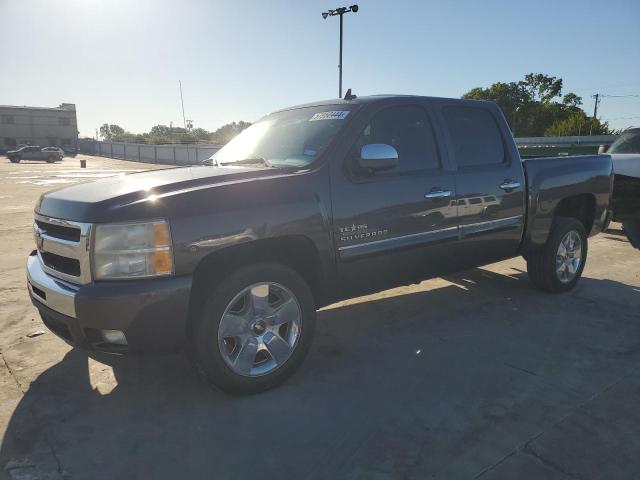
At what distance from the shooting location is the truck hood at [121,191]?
108 inches

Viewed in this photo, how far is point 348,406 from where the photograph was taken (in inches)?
119

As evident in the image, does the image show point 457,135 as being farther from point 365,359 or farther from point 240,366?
point 240,366

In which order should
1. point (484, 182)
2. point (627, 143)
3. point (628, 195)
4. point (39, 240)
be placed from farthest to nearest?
point (627, 143) → point (628, 195) → point (484, 182) → point (39, 240)

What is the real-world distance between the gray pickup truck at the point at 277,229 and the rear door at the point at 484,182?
1 centimetres

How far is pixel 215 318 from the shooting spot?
290 cm

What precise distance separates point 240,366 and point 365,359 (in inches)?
41.3

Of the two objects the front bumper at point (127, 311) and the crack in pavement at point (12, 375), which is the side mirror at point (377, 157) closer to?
the front bumper at point (127, 311)

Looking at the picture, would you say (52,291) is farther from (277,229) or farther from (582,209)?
(582,209)

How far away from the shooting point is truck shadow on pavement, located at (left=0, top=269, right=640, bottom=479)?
2504 mm

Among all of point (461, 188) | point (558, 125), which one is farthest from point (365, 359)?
point (558, 125)

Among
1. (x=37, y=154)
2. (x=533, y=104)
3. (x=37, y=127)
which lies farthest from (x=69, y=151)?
(x=533, y=104)

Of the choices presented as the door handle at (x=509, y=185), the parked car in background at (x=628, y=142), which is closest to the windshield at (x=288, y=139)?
the door handle at (x=509, y=185)

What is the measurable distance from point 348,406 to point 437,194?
5.85 feet

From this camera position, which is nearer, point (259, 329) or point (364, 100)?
point (259, 329)
